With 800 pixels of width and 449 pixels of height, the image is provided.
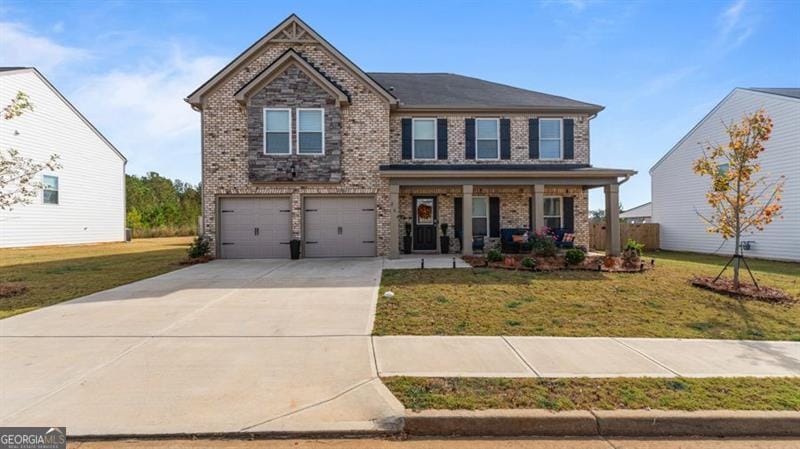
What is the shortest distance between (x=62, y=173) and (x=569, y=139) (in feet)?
86.1

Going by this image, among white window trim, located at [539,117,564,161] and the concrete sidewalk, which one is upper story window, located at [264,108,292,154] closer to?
white window trim, located at [539,117,564,161]

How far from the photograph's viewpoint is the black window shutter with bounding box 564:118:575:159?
49.9 feet

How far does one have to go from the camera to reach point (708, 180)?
17.8 metres

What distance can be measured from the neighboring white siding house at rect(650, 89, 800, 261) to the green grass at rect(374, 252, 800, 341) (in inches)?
282

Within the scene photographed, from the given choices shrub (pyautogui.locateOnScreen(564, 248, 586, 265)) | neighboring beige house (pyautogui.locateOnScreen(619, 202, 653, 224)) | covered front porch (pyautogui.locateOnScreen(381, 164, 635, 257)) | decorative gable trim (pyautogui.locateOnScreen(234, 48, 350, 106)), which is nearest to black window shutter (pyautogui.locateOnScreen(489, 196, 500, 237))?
covered front porch (pyautogui.locateOnScreen(381, 164, 635, 257))

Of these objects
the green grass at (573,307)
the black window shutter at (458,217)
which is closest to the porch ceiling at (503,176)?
the black window shutter at (458,217)

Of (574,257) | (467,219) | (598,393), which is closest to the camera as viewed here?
(598,393)

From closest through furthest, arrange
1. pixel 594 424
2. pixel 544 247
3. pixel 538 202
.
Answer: pixel 594 424 → pixel 544 247 → pixel 538 202

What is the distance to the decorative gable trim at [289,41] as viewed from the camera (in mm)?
13570

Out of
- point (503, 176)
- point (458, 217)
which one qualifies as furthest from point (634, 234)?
point (503, 176)

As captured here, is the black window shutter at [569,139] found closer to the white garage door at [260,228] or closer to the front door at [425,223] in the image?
the front door at [425,223]

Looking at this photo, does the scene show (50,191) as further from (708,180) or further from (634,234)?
(708,180)

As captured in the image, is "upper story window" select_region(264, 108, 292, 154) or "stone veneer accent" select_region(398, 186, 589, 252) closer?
"upper story window" select_region(264, 108, 292, 154)

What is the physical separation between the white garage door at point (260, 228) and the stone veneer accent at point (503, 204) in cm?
447
